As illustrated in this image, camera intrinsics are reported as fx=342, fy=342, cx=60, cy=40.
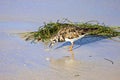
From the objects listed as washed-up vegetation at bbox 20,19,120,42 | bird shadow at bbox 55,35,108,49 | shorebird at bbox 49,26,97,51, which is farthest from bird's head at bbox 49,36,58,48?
washed-up vegetation at bbox 20,19,120,42

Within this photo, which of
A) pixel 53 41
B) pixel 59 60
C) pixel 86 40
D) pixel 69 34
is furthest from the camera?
pixel 86 40

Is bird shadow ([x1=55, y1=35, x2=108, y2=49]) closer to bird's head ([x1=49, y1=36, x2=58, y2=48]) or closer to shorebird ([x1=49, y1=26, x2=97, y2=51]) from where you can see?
bird's head ([x1=49, y1=36, x2=58, y2=48])

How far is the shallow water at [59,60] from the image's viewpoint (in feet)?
14.1

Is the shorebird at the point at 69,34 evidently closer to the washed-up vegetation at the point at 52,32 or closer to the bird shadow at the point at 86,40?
the bird shadow at the point at 86,40

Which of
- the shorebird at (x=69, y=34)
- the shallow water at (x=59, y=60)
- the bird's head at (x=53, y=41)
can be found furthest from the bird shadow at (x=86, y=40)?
the shorebird at (x=69, y=34)

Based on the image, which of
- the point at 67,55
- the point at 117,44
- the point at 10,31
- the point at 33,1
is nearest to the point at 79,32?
the point at 67,55

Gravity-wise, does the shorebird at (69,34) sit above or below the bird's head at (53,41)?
above

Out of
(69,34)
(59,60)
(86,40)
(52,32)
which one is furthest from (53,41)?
(86,40)

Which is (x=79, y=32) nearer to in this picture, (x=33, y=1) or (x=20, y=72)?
(x=20, y=72)

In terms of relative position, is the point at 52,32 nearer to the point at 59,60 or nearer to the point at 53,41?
the point at 53,41

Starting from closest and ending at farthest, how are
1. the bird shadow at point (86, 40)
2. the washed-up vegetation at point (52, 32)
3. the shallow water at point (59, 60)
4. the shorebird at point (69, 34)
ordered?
the shallow water at point (59, 60)
the shorebird at point (69, 34)
the bird shadow at point (86, 40)
the washed-up vegetation at point (52, 32)

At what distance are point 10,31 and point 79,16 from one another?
6.93ft

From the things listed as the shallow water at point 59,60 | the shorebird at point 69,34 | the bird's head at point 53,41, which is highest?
the shorebird at point 69,34

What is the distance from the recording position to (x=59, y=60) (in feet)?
16.4
